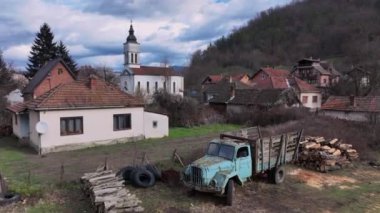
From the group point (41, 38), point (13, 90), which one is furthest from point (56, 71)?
point (41, 38)

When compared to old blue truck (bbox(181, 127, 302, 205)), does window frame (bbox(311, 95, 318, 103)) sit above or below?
above

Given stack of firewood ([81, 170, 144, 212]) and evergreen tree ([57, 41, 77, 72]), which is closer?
stack of firewood ([81, 170, 144, 212])

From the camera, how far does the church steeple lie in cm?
7957

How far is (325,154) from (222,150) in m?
7.85

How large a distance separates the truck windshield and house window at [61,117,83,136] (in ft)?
41.9

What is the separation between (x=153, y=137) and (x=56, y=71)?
2033cm

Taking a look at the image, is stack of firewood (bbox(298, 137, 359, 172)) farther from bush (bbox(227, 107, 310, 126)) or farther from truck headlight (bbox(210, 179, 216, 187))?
bush (bbox(227, 107, 310, 126))

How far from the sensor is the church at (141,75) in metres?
70.8

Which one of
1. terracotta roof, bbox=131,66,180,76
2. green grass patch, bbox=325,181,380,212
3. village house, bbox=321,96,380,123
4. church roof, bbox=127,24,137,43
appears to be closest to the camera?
green grass patch, bbox=325,181,380,212

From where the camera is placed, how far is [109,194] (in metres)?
11.2

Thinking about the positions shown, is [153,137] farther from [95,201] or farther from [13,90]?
[13,90]

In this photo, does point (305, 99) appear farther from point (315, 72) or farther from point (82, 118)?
point (82, 118)

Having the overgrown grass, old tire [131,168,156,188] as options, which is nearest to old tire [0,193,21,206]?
the overgrown grass

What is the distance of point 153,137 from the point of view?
27.3 meters
